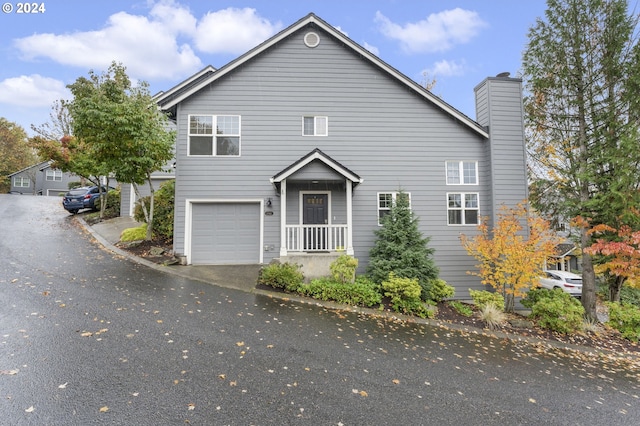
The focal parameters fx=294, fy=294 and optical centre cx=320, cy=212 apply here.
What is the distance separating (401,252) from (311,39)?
865 centimetres

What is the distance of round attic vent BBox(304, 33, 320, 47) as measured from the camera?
36.9ft

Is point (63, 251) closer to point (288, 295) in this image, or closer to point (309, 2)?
point (288, 295)

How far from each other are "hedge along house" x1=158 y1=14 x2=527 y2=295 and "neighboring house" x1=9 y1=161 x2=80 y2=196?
38.8 meters

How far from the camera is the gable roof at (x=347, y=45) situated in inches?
423

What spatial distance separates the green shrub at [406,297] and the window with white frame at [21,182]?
166ft

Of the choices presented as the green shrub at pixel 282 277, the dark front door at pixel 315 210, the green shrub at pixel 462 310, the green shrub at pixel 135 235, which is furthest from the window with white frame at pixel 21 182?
the green shrub at pixel 462 310

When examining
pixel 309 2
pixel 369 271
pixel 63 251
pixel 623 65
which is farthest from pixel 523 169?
pixel 63 251

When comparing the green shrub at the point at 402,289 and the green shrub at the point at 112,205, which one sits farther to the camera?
the green shrub at the point at 112,205

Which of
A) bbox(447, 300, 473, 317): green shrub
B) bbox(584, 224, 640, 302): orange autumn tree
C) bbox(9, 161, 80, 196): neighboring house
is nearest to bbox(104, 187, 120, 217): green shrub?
bbox(447, 300, 473, 317): green shrub

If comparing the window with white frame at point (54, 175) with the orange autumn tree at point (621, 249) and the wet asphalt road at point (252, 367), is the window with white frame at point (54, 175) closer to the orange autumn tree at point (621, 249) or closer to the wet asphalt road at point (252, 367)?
the wet asphalt road at point (252, 367)

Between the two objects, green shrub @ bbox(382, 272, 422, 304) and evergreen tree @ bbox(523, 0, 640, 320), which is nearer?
green shrub @ bbox(382, 272, 422, 304)

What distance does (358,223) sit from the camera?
1106cm

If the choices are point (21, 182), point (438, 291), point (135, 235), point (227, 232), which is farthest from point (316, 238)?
point (21, 182)

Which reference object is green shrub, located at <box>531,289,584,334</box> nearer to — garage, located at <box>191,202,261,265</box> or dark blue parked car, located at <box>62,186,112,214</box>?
garage, located at <box>191,202,261,265</box>
